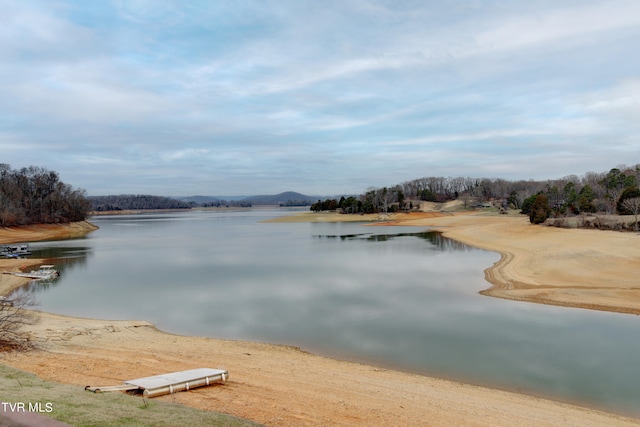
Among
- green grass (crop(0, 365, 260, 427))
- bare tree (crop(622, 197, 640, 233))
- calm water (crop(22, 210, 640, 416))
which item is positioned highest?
bare tree (crop(622, 197, 640, 233))

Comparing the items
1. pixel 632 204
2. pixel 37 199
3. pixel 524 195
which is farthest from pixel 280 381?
pixel 524 195

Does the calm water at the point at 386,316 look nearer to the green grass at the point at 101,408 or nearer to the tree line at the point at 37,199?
the green grass at the point at 101,408

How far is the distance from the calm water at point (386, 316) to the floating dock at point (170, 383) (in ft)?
14.8

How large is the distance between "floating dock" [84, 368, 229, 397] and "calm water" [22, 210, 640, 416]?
14.8 feet

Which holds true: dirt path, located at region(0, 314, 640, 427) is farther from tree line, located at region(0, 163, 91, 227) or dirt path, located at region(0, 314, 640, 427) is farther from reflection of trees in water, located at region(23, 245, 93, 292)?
tree line, located at region(0, 163, 91, 227)

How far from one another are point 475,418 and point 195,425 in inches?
182

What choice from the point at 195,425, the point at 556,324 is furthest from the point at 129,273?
the point at 195,425

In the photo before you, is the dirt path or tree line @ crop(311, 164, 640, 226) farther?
tree line @ crop(311, 164, 640, 226)

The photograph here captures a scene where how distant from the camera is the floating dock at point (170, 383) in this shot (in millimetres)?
6879

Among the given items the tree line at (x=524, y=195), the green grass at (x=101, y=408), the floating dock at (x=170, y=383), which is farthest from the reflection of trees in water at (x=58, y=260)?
the tree line at (x=524, y=195)

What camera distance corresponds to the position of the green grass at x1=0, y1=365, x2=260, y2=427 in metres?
4.43

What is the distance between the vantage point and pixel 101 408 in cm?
506

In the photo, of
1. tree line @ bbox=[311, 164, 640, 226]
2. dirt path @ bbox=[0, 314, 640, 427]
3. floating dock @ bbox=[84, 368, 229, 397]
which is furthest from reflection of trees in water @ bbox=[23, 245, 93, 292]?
tree line @ bbox=[311, 164, 640, 226]

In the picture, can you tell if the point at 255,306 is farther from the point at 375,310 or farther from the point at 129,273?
the point at 129,273
